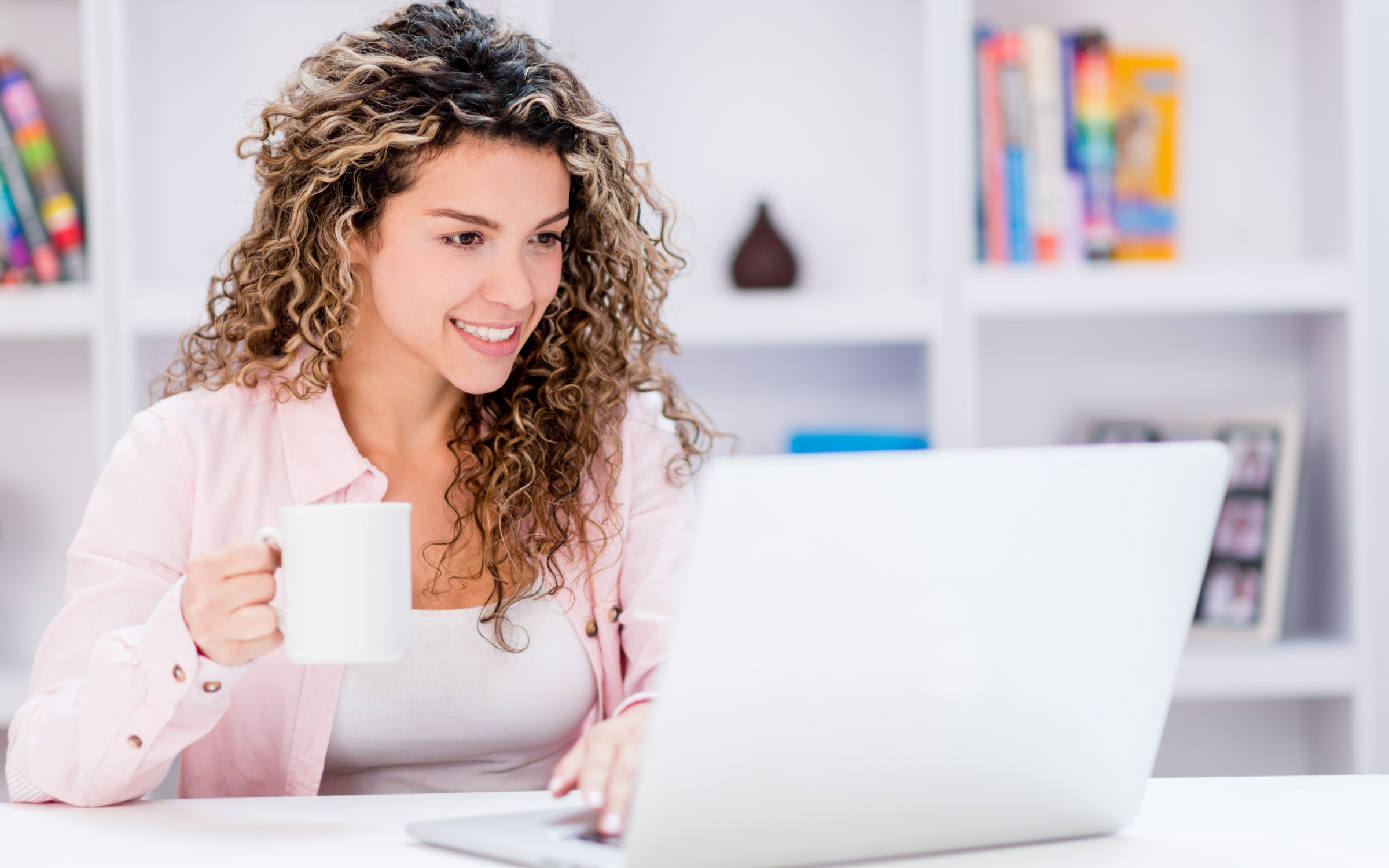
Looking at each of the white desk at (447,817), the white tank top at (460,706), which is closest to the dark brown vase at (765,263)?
the white tank top at (460,706)

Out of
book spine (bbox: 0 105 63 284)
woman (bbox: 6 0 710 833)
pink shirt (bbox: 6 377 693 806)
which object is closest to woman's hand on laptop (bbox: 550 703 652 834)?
pink shirt (bbox: 6 377 693 806)

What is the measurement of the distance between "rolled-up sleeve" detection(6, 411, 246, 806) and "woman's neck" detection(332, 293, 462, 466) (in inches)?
7.9

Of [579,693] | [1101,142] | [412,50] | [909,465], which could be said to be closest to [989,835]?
[909,465]

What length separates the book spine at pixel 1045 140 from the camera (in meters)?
2.03

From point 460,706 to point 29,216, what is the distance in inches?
48.4

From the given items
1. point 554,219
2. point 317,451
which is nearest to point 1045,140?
point 554,219

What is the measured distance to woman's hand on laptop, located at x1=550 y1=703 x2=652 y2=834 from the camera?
2.64 feet

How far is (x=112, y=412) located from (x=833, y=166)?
121 cm

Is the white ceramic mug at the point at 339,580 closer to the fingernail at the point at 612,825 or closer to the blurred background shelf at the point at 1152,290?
the fingernail at the point at 612,825

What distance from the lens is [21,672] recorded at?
2029mm

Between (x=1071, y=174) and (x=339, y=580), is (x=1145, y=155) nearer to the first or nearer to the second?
(x=1071, y=174)

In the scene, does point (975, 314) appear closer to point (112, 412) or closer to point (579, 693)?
point (579, 693)

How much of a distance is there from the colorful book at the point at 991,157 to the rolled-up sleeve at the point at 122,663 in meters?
1.31

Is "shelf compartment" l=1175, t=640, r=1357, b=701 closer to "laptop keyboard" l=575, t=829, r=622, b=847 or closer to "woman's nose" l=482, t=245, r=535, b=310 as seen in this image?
"woman's nose" l=482, t=245, r=535, b=310
